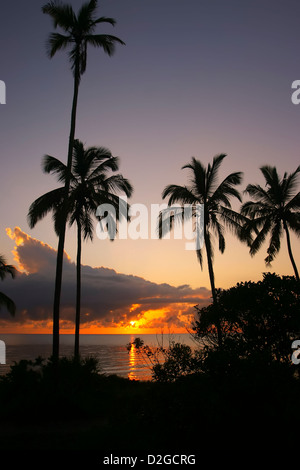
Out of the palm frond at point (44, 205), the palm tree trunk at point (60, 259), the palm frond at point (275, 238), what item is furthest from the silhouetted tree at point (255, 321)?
the palm frond at point (275, 238)

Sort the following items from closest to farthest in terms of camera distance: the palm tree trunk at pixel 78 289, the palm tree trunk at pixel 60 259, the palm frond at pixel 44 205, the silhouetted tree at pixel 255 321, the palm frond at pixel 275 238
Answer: the silhouetted tree at pixel 255 321, the palm tree trunk at pixel 60 259, the palm frond at pixel 44 205, the palm tree trunk at pixel 78 289, the palm frond at pixel 275 238

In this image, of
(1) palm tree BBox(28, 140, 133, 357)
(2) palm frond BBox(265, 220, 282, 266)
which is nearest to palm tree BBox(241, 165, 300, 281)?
(2) palm frond BBox(265, 220, 282, 266)

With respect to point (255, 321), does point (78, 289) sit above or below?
above

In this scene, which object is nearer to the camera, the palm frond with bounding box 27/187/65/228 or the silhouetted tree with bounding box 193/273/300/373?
the silhouetted tree with bounding box 193/273/300/373

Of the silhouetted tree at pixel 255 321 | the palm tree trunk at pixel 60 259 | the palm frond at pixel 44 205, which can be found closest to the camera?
the silhouetted tree at pixel 255 321

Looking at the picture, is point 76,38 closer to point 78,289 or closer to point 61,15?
point 61,15

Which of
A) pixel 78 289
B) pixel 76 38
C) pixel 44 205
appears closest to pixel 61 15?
pixel 76 38

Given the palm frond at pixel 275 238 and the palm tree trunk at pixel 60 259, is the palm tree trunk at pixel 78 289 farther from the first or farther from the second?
the palm frond at pixel 275 238

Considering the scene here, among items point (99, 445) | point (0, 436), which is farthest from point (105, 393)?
point (99, 445)

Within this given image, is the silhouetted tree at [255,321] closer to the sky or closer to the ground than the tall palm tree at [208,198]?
closer to the ground

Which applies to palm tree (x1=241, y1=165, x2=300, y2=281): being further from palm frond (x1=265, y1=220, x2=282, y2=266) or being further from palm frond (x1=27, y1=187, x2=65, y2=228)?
palm frond (x1=27, y1=187, x2=65, y2=228)

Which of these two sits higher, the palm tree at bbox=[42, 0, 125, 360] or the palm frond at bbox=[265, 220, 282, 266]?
the palm tree at bbox=[42, 0, 125, 360]

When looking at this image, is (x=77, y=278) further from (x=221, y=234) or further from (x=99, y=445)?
(x=99, y=445)

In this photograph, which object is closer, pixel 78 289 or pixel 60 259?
pixel 60 259
